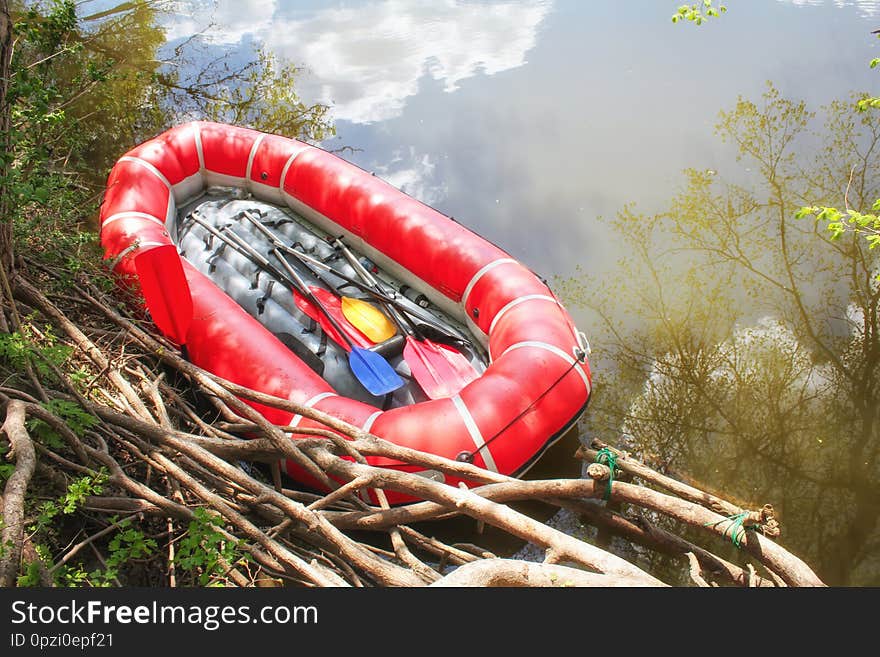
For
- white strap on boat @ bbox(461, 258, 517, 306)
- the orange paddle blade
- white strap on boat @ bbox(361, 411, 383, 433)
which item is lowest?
the orange paddle blade

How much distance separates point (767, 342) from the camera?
187 inches

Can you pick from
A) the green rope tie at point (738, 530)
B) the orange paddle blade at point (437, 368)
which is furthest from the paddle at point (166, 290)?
the green rope tie at point (738, 530)

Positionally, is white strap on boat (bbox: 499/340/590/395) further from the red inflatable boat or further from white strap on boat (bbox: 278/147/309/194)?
white strap on boat (bbox: 278/147/309/194)

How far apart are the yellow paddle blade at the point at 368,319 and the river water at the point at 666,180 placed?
148 centimetres

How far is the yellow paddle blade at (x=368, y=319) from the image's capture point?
13.4 feet

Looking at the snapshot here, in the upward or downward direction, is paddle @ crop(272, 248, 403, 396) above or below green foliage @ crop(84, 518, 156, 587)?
below

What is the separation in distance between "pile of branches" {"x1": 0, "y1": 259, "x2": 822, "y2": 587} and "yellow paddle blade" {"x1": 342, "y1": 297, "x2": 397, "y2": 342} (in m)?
0.91

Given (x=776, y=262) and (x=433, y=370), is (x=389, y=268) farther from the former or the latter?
(x=776, y=262)

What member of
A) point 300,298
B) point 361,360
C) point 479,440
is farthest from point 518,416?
point 300,298

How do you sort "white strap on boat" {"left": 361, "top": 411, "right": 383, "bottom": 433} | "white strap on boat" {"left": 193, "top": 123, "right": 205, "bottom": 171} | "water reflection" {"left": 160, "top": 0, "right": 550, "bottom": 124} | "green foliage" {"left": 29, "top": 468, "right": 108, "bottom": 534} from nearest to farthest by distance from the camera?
"green foliage" {"left": 29, "top": 468, "right": 108, "bottom": 534}, "white strap on boat" {"left": 361, "top": 411, "right": 383, "bottom": 433}, "white strap on boat" {"left": 193, "top": 123, "right": 205, "bottom": 171}, "water reflection" {"left": 160, "top": 0, "right": 550, "bottom": 124}

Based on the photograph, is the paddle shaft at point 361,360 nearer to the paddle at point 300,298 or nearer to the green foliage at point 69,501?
the paddle at point 300,298

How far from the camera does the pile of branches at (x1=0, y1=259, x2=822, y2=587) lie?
2.06 metres

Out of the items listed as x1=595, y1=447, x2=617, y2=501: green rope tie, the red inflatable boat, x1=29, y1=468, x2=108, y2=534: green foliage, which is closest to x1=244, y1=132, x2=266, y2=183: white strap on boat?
the red inflatable boat

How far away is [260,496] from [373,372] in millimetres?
1335
